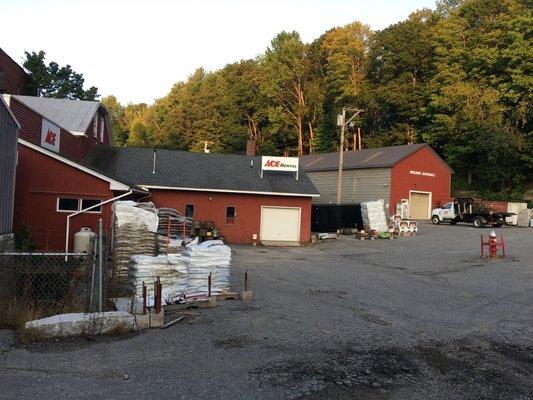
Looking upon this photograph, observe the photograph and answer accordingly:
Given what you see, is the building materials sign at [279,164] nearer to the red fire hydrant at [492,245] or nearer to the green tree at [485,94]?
the red fire hydrant at [492,245]

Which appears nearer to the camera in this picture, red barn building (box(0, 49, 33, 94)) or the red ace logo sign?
the red ace logo sign

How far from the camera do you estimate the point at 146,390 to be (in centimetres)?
588

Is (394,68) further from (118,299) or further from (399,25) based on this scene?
(118,299)

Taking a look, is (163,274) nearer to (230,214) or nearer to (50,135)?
(50,135)

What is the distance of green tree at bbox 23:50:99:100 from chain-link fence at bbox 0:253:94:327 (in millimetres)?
56862

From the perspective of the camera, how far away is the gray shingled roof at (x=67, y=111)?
101 feet

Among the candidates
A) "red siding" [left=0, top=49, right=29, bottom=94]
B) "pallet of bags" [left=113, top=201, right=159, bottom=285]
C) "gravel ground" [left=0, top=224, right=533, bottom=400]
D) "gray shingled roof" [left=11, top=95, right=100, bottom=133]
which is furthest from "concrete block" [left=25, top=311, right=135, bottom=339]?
"red siding" [left=0, top=49, right=29, bottom=94]

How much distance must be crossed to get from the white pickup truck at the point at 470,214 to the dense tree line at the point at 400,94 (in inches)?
394

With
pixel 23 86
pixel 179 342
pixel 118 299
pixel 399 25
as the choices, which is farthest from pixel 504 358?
pixel 399 25

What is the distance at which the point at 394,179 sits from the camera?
4369 centimetres

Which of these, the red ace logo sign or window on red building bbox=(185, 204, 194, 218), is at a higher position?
the red ace logo sign

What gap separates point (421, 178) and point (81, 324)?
4123 centimetres

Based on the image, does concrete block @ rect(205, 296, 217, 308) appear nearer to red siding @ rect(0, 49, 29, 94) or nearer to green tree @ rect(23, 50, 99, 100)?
red siding @ rect(0, 49, 29, 94)

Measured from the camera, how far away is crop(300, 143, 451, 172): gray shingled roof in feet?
148
